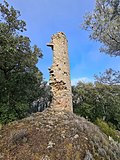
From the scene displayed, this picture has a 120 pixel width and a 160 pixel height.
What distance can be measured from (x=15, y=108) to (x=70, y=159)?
901cm

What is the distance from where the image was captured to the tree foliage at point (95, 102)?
2257cm

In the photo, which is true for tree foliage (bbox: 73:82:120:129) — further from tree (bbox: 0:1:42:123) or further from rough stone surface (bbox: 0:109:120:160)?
rough stone surface (bbox: 0:109:120:160)

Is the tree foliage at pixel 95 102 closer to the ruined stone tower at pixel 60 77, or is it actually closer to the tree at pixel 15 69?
the tree at pixel 15 69

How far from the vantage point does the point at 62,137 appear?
659 centimetres

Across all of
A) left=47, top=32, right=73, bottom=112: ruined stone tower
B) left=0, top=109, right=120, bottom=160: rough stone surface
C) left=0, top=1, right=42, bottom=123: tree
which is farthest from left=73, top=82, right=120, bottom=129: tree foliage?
left=0, top=109, right=120, bottom=160: rough stone surface

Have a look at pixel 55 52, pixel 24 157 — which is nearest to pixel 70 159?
pixel 24 157

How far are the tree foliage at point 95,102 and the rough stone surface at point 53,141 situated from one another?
15003 millimetres

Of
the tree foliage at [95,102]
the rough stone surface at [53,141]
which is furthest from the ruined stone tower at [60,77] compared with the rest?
the tree foliage at [95,102]

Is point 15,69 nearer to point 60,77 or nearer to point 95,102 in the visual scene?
point 60,77

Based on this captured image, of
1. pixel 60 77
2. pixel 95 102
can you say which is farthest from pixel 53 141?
pixel 95 102

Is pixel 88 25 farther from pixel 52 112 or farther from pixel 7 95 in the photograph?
pixel 7 95

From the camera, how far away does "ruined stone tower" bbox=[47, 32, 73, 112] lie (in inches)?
358

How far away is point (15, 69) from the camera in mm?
15602

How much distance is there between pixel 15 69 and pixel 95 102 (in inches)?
471
